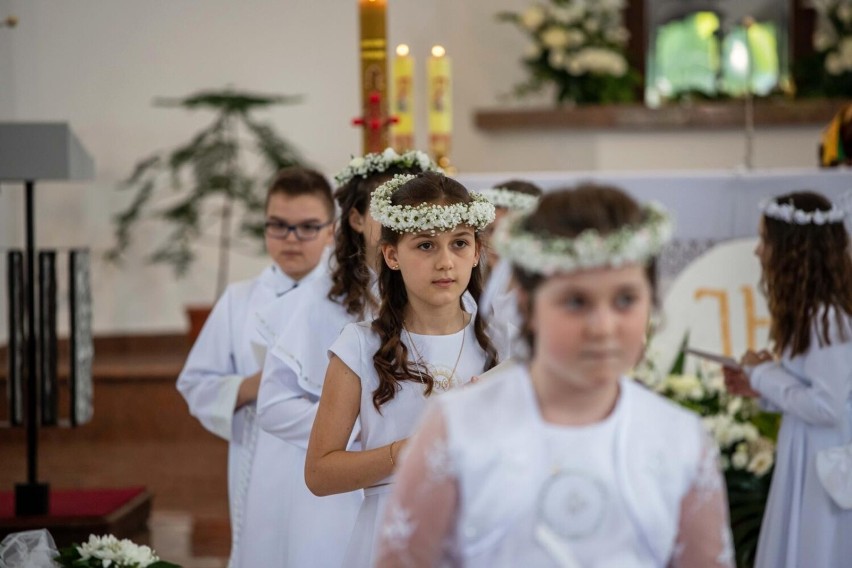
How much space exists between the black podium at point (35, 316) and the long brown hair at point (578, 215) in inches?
138

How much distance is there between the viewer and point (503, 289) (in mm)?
2066

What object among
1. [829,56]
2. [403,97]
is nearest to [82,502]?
[403,97]

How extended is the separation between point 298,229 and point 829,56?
542 cm

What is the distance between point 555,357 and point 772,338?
2181mm

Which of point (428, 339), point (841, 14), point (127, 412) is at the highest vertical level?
point (841, 14)

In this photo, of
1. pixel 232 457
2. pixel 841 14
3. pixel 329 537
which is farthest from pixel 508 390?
pixel 841 14

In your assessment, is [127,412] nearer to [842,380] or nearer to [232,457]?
[232,457]

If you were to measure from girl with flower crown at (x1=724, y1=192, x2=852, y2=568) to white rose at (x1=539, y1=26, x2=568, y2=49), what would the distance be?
430 cm

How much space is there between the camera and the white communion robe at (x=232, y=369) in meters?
3.79

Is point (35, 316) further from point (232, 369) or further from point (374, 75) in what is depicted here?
point (374, 75)

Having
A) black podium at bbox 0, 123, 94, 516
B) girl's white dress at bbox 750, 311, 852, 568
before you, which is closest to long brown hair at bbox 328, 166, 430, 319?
girl's white dress at bbox 750, 311, 852, 568

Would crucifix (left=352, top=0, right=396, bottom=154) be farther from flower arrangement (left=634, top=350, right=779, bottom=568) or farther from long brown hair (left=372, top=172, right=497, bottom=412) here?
flower arrangement (left=634, top=350, right=779, bottom=568)

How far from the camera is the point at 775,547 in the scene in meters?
3.63

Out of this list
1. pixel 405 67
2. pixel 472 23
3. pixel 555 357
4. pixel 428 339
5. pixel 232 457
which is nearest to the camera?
pixel 555 357
